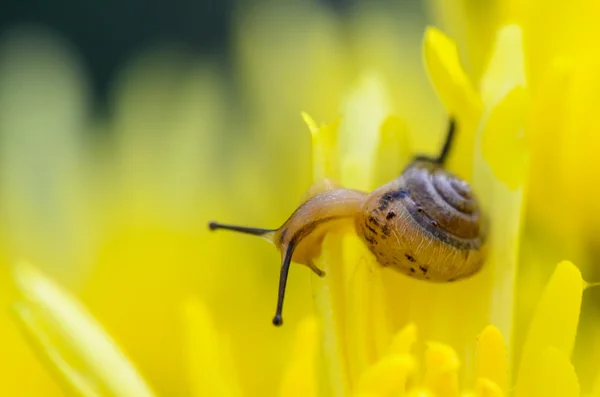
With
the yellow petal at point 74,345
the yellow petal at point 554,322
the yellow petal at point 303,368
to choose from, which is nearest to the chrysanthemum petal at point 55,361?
the yellow petal at point 74,345

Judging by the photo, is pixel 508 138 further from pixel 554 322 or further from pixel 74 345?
pixel 74 345

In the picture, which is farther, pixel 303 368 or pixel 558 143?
pixel 558 143

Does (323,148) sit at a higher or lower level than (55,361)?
higher

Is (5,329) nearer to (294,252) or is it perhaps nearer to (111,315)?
(111,315)

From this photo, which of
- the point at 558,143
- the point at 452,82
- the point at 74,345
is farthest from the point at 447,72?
the point at 74,345

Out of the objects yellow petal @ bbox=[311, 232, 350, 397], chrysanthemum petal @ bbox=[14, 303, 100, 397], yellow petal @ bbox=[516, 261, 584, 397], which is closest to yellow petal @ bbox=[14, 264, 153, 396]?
chrysanthemum petal @ bbox=[14, 303, 100, 397]
